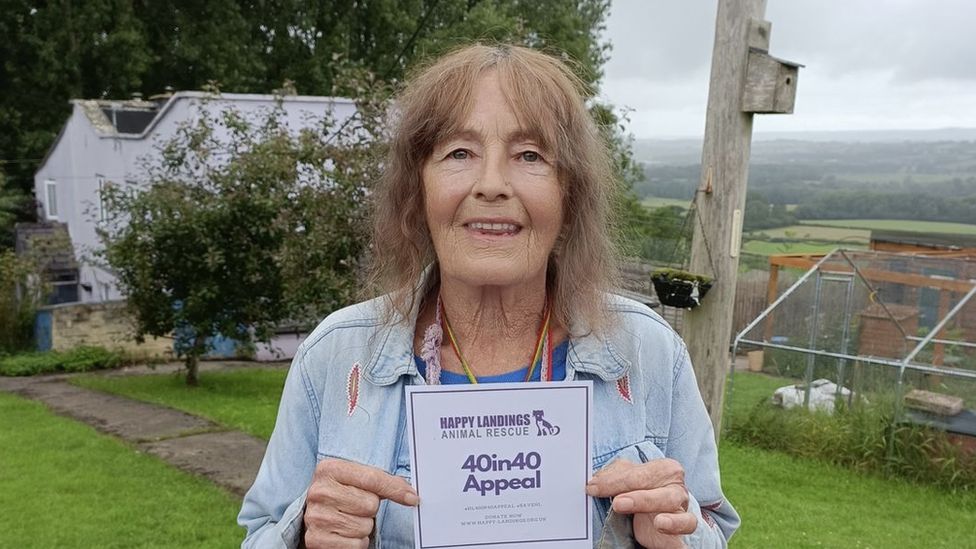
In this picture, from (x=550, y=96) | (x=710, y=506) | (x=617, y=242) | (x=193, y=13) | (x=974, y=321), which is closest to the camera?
(x=550, y=96)

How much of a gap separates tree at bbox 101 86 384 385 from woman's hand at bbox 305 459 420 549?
159 inches

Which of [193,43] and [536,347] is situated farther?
[193,43]

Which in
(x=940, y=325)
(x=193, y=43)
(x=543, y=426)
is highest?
(x=193, y=43)

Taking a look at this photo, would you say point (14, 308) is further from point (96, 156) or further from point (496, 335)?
point (496, 335)

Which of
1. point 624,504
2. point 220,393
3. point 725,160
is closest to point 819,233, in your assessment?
point 220,393

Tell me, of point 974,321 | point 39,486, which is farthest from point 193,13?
point 974,321

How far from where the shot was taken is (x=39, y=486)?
6898 mm

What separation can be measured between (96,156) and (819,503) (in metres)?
21.3

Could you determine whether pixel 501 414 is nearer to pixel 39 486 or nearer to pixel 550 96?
pixel 550 96

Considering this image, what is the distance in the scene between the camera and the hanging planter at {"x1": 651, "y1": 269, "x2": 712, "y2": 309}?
4.55 metres

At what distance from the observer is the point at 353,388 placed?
1.68 metres

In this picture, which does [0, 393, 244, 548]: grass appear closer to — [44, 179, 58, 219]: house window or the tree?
the tree

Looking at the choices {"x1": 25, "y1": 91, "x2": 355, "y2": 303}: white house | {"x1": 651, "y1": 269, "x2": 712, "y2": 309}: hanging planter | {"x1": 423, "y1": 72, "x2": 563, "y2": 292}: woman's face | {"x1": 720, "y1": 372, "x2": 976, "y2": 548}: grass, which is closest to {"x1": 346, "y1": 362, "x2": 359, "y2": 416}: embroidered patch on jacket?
{"x1": 423, "y1": 72, "x2": 563, "y2": 292}: woman's face

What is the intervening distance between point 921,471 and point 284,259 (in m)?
5.85
